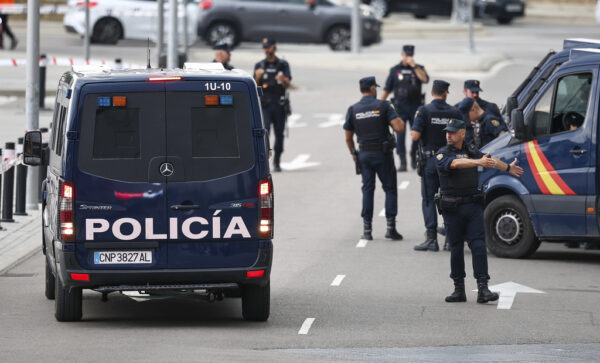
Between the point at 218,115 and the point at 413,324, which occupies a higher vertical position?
the point at 218,115

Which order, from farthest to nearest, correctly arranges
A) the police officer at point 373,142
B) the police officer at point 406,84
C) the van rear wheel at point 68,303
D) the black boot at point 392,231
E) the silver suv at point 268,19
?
the silver suv at point 268,19 → the police officer at point 406,84 → the black boot at point 392,231 → the police officer at point 373,142 → the van rear wheel at point 68,303

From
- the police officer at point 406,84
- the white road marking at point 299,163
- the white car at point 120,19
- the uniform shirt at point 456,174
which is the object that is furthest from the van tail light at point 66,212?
the white car at point 120,19

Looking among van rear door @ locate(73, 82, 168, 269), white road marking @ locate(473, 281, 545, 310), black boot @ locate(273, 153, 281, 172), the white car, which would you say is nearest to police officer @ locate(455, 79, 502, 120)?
white road marking @ locate(473, 281, 545, 310)

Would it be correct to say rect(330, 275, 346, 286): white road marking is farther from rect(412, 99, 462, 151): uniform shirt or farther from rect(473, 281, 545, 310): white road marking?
rect(412, 99, 462, 151): uniform shirt

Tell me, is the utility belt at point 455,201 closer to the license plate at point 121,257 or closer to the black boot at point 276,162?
the license plate at point 121,257

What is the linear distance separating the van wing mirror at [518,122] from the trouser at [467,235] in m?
2.22

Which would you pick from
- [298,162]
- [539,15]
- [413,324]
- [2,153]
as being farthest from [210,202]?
[539,15]

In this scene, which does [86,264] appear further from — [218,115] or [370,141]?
[370,141]

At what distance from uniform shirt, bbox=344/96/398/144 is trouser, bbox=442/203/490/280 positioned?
3.58m

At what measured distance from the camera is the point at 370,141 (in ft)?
54.7

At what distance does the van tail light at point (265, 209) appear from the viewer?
Result: 11375mm

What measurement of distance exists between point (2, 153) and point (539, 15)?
4567 centimetres

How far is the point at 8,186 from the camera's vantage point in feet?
58.0

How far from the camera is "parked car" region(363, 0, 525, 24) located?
56781 millimetres
